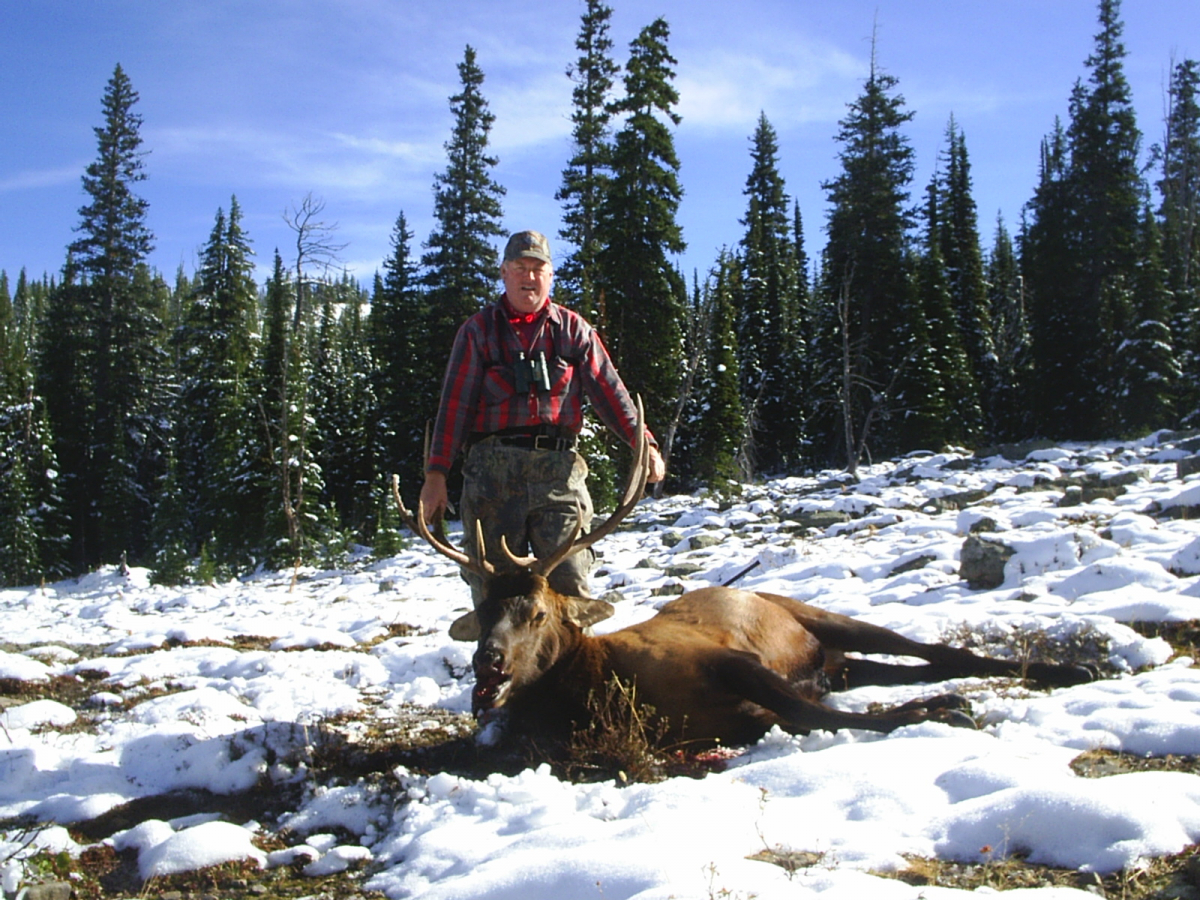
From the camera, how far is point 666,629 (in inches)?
198

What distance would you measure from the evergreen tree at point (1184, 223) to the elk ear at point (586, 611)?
32.9 metres

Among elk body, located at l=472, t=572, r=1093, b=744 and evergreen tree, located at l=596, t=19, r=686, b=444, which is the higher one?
evergreen tree, located at l=596, t=19, r=686, b=444

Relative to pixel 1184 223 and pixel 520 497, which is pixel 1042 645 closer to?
pixel 520 497

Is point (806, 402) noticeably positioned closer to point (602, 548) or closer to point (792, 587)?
point (602, 548)

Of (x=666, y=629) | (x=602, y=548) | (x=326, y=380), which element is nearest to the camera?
(x=666, y=629)

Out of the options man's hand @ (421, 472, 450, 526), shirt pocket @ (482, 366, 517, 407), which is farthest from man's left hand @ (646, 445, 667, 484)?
man's hand @ (421, 472, 450, 526)

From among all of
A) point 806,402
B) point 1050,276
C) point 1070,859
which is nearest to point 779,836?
point 1070,859

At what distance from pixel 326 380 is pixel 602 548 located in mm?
28834

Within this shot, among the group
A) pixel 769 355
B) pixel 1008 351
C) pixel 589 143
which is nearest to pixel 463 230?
pixel 589 143

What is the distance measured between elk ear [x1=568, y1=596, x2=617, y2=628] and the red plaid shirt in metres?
1.00

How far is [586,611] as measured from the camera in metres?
4.84

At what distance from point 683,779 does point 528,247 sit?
2.89 metres

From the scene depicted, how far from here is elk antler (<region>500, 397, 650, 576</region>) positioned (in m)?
4.64

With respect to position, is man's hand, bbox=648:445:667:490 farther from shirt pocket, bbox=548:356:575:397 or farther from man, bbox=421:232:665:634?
shirt pocket, bbox=548:356:575:397
